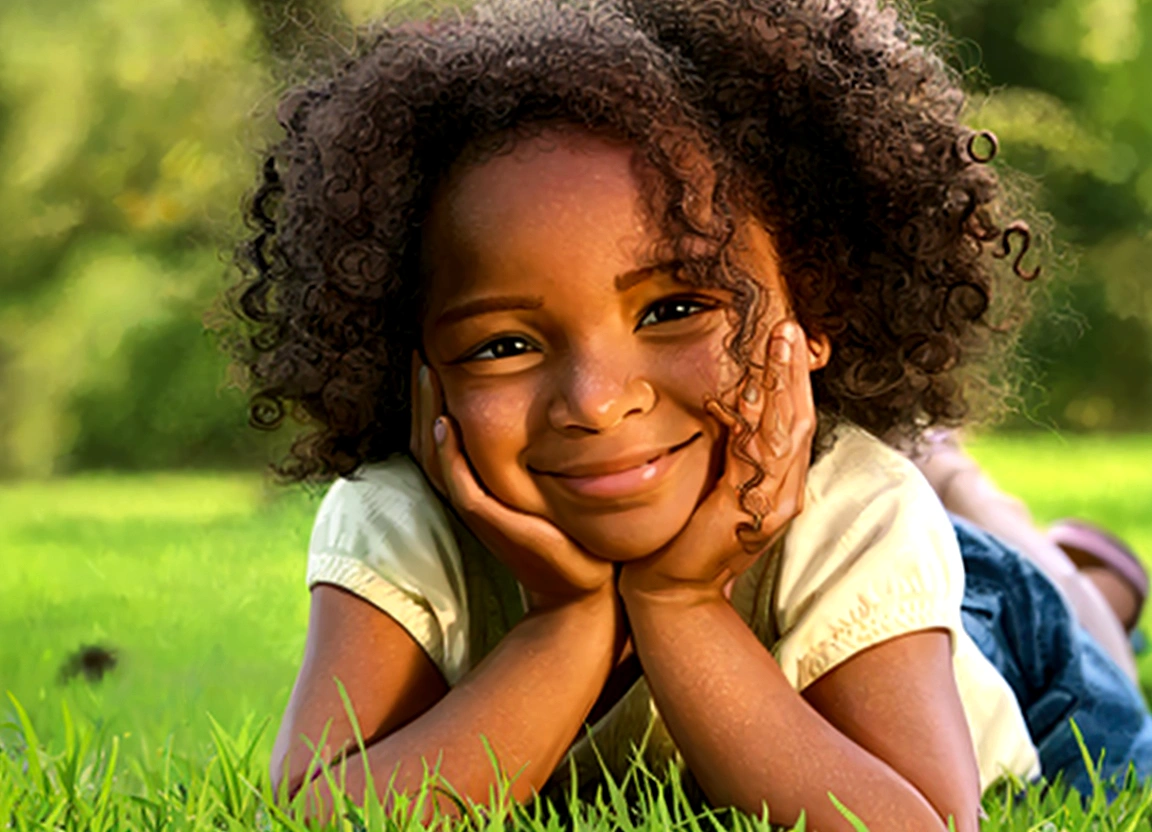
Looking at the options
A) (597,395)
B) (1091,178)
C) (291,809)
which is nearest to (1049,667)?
(597,395)

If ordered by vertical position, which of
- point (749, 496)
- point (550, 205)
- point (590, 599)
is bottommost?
point (590, 599)

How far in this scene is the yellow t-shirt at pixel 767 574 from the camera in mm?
1989

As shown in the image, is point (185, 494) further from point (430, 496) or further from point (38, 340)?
point (430, 496)

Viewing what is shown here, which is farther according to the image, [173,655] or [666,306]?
[173,655]

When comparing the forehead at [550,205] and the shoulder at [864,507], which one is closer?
the forehead at [550,205]

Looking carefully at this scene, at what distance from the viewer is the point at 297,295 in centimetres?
222

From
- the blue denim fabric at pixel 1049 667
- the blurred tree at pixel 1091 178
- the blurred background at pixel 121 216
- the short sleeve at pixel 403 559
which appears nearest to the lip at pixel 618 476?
the short sleeve at pixel 403 559

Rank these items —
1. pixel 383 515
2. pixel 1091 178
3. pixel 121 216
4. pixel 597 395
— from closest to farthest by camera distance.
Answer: pixel 597 395
pixel 383 515
pixel 121 216
pixel 1091 178

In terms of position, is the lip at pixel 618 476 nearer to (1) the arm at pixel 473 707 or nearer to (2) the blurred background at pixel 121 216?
(1) the arm at pixel 473 707

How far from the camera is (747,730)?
1.82 m

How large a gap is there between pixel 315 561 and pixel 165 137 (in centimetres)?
723

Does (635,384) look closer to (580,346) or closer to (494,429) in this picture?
(580,346)

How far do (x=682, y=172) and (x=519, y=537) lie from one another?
1.53 feet

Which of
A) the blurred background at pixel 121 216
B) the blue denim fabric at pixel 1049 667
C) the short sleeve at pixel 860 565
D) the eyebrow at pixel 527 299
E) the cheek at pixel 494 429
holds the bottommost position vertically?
the blue denim fabric at pixel 1049 667
